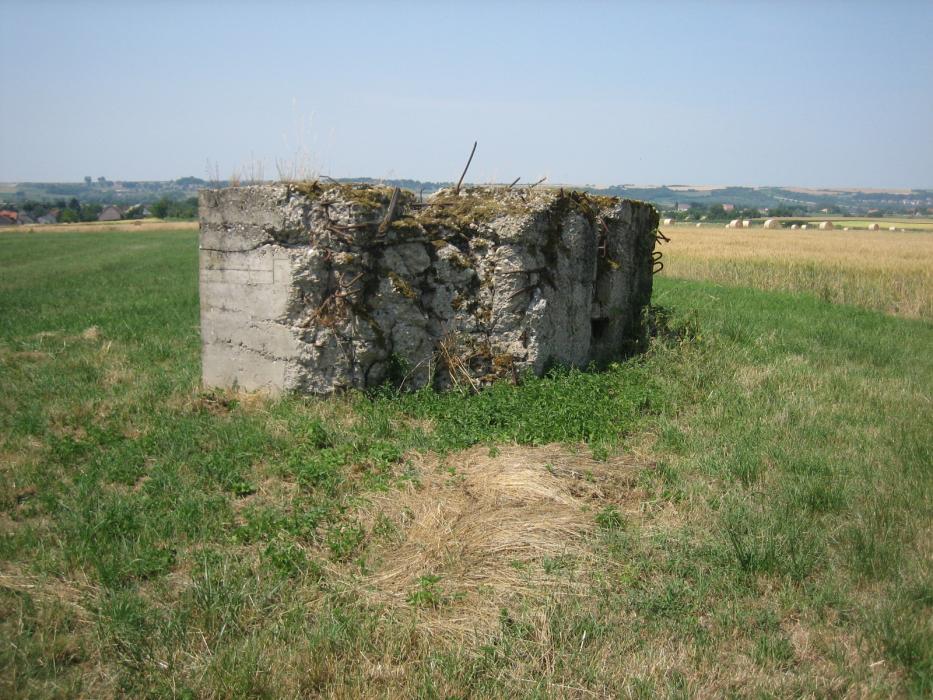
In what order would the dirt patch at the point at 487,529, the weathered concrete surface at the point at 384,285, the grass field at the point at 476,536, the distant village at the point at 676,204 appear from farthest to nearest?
the distant village at the point at 676,204, the weathered concrete surface at the point at 384,285, the dirt patch at the point at 487,529, the grass field at the point at 476,536

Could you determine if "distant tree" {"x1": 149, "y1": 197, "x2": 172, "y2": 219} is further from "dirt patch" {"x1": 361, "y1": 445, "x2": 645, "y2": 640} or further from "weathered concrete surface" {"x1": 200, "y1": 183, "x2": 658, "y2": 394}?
"dirt patch" {"x1": 361, "y1": 445, "x2": 645, "y2": 640}

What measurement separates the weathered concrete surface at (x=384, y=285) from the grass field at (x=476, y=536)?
1.27 feet

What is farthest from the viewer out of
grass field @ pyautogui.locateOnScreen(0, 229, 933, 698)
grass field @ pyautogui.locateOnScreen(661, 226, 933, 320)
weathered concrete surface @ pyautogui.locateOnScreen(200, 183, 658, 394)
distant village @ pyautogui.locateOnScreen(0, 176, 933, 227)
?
distant village @ pyautogui.locateOnScreen(0, 176, 933, 227)

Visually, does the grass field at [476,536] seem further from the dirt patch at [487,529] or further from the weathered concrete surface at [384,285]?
the weathered concrete surface at [384,285]

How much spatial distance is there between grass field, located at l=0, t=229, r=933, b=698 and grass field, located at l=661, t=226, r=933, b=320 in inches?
358

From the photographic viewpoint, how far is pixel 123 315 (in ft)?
42.5

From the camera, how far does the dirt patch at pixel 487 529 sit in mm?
3914

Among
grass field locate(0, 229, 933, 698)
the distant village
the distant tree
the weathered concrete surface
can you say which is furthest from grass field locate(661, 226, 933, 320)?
the distant tree

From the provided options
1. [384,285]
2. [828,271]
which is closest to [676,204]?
[828,271]

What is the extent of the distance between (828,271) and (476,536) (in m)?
17.1

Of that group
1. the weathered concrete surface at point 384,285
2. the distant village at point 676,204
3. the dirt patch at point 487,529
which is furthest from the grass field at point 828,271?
the dirt patch at point 487,529

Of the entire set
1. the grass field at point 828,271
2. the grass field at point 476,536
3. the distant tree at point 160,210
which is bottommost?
the grass field at point 476,536

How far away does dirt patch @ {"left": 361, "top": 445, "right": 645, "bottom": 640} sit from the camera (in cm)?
391

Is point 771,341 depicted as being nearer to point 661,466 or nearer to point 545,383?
point 545,383
